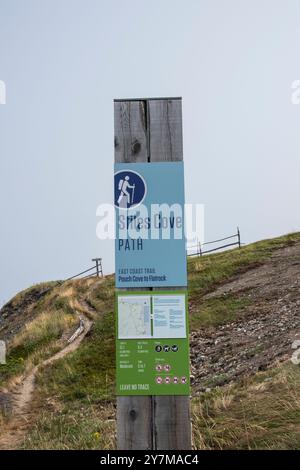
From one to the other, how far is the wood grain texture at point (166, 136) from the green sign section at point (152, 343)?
1357mm

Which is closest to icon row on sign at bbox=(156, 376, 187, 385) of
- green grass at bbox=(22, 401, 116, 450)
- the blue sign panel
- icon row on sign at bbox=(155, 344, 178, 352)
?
icon row on sign at bbox=(155, 344, 178, 352)

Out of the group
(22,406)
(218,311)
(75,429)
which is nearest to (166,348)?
(75,429)

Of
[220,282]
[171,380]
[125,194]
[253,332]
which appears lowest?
[171,380]

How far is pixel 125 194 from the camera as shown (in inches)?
208

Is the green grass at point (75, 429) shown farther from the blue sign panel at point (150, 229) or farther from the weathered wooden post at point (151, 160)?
the blue sign panel at point (150, 229)

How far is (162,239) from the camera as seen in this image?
5.29 m

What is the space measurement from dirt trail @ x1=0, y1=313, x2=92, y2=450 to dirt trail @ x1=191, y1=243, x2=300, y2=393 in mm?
4058

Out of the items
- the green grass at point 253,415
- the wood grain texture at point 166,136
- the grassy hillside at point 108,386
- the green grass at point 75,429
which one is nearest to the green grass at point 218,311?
the grassy hillside at point 108,386

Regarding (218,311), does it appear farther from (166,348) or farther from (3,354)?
(166,348)

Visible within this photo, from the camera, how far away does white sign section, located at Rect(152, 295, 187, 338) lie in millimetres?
5203

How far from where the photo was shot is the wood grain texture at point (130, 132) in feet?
17.6

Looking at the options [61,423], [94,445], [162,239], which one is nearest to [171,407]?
[162,239]

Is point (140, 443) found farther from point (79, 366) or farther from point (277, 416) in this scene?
point (79, 366)

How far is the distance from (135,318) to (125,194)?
121 cm
